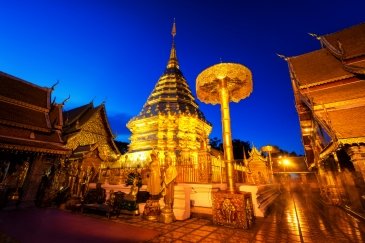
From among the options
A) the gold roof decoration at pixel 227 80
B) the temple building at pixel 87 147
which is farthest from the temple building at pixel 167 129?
the gold roof decoration at pixel 227 80

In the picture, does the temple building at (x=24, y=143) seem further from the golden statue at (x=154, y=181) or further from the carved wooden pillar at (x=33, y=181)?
the golden statue at (x=154, y=181)

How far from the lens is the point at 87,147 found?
13211mm

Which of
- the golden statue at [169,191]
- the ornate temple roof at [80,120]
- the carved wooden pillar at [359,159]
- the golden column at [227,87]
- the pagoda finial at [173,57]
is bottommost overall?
the golden statue at [169,191]

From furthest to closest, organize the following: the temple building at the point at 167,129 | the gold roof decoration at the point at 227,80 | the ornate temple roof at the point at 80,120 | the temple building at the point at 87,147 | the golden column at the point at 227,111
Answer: the ornate temple roof at the point at 80,120
the temple building at the point at 167,129
the temple building at the point at 87,147
the gold roof decoration at the point at 227,80
the golden column at the point at 227,111

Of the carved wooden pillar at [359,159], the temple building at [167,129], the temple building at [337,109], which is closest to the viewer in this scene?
the carved wooden pillar at [359,159]

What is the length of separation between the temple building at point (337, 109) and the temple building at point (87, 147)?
36.8 ft

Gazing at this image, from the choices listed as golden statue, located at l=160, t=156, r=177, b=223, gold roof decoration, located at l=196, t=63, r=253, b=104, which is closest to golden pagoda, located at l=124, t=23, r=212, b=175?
gold roof decoration, located at l=196, t=63, r=253, b=104

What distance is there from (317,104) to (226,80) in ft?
18.2

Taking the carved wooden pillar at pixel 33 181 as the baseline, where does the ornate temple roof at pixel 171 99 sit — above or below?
above

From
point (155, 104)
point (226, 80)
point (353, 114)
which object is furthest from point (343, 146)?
point (155, 104)

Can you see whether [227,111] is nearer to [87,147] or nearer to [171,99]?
[87,147]

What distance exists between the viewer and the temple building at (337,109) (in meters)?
6.79

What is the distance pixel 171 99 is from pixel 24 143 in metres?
11.6

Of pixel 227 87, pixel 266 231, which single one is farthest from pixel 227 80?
pixel 266 231
